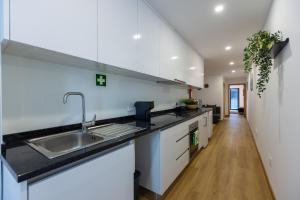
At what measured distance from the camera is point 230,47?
371 cm

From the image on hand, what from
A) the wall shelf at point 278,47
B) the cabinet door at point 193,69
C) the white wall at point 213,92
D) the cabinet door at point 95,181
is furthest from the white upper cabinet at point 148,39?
the white wall at point 213,92

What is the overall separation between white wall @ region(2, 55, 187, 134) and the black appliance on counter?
8.6 inches

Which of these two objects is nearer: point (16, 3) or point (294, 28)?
point (16, 3)

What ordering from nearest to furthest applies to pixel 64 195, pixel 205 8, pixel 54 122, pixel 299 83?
pixel 64 195
pixel 299 83
pixel 54 122
pixel 205 8

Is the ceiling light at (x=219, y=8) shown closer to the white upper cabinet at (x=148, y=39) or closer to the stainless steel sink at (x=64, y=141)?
the white upper cabinet at (x=148, y=39)

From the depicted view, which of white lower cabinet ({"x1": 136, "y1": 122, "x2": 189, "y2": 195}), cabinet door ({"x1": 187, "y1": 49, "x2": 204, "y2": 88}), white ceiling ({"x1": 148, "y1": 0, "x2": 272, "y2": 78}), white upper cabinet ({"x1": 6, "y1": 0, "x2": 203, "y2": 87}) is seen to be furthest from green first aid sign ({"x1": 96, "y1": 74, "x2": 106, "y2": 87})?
cabinet door ({"x1": 187, "y1": 49, "x2": 204, "y2": 88})

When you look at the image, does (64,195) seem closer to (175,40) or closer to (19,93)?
(19,93)

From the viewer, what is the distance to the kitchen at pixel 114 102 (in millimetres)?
856

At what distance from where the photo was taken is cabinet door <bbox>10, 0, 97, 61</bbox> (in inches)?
32.7

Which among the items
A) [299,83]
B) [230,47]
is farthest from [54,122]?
[230,47]

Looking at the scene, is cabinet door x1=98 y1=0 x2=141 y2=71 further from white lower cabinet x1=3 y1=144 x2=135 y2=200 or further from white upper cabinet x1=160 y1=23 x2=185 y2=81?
white lower cabinet x1=3 y1=144 x2=135 y2=200

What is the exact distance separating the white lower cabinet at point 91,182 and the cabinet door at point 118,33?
0.79 metres

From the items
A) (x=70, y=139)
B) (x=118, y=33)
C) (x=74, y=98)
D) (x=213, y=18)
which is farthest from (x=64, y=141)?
(x=213, y=18)

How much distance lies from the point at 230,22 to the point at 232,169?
7.68 feet
